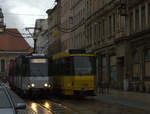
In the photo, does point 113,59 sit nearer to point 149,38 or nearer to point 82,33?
point 149,38

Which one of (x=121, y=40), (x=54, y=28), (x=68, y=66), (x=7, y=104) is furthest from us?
Answer: (x=54, y=28)

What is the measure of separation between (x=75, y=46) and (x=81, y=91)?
37629 mm

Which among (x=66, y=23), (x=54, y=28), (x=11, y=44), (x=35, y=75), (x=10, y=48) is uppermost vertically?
(x=54, y=28)

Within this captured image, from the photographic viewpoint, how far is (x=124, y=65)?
39.6 m

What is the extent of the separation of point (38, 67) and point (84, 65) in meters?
3.64

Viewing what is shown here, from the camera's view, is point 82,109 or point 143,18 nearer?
point 82,109

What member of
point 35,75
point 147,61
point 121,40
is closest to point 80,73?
point 35,75

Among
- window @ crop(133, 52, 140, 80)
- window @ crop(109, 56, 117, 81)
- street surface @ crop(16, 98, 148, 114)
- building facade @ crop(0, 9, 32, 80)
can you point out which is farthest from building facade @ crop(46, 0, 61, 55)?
street surface @ crop(16, 98, 148, 114)

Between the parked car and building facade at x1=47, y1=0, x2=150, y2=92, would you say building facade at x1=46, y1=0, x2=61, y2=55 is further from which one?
the parked car

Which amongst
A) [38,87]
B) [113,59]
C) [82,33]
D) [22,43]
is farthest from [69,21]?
[22,43]

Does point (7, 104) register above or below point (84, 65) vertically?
below

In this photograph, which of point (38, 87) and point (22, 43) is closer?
point (38, 87)

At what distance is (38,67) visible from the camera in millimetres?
29500

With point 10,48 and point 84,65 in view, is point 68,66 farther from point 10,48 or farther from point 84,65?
point 10,48
